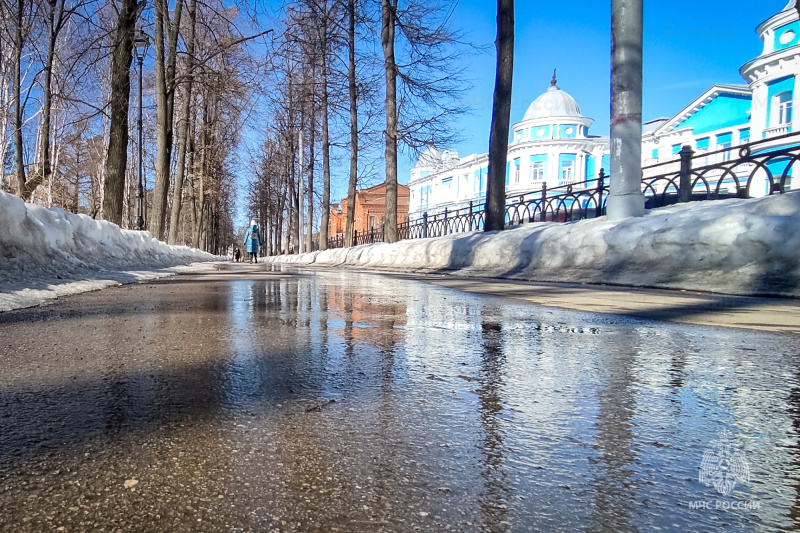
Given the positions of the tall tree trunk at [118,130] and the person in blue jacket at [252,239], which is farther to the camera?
the person in blue jacket at [252,239]

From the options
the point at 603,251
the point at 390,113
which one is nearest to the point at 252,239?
the point at 390,113

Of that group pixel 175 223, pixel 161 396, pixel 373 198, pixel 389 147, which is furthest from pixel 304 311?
pixel 373 198

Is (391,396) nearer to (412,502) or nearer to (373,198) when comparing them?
(412,502)

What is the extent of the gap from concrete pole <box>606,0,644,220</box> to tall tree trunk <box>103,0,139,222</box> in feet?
33.1

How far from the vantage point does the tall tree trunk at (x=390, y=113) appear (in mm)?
15930

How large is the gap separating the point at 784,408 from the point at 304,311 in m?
2.71

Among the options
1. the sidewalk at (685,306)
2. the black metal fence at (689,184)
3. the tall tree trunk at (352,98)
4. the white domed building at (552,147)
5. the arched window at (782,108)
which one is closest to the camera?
the sidewalk at (685,306)

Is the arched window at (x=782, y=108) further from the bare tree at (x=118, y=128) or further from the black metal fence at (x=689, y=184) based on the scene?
the bare tree at (x=118, y=128)

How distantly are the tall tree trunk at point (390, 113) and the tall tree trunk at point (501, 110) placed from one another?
17.1 feet

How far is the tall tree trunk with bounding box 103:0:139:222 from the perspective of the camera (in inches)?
448

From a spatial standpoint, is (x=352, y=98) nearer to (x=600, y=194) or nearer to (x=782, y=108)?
(x=600, y=194)

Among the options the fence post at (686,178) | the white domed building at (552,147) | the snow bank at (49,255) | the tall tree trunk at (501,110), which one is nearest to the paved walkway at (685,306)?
the snow bank at (49,255)

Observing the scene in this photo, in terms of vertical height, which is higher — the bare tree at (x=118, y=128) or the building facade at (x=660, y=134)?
the building facade at (x=660, y=134)

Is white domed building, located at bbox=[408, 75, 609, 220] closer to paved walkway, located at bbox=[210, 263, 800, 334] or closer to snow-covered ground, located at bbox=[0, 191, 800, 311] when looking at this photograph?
snow-covered ground, located at bbox=[0, 191, 800, 311]
